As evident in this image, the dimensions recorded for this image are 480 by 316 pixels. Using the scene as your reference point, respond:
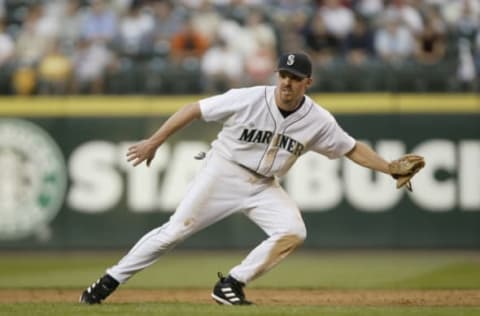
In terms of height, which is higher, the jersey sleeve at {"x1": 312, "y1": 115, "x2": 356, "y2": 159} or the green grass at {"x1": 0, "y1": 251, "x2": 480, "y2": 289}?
the jersey sleeve at {"x1": 312, "y1": 115, "x2": 356, "y2": 159}

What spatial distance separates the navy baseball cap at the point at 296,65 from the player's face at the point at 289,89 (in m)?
0.04

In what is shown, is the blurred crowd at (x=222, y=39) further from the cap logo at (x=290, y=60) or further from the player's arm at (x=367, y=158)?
the cap logo at (x=290, y=60)

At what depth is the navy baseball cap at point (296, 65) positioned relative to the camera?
7.75m

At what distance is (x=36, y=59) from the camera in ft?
50.5

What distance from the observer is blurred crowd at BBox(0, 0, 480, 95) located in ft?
49.8

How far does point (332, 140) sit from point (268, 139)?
1.59 feet

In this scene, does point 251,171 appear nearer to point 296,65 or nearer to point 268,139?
point 268,139

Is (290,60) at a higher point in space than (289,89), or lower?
higher

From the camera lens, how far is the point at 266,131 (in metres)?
8.03

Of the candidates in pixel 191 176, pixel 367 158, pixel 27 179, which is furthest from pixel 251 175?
pixel 27 179

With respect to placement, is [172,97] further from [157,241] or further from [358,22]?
[157,241]

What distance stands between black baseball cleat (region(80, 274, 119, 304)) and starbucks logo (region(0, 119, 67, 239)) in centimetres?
704

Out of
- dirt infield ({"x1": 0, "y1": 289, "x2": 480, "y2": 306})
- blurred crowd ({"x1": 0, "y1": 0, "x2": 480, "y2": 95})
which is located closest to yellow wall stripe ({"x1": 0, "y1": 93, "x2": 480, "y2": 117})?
blurred crowd ({"x1": 0, "y1": 0, "x2": 480, "y2": 95})

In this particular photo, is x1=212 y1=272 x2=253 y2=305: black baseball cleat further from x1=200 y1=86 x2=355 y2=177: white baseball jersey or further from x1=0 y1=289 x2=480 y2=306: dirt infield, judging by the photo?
x1=200 y1=86 x2=355 y2=177: white baseball jersey
